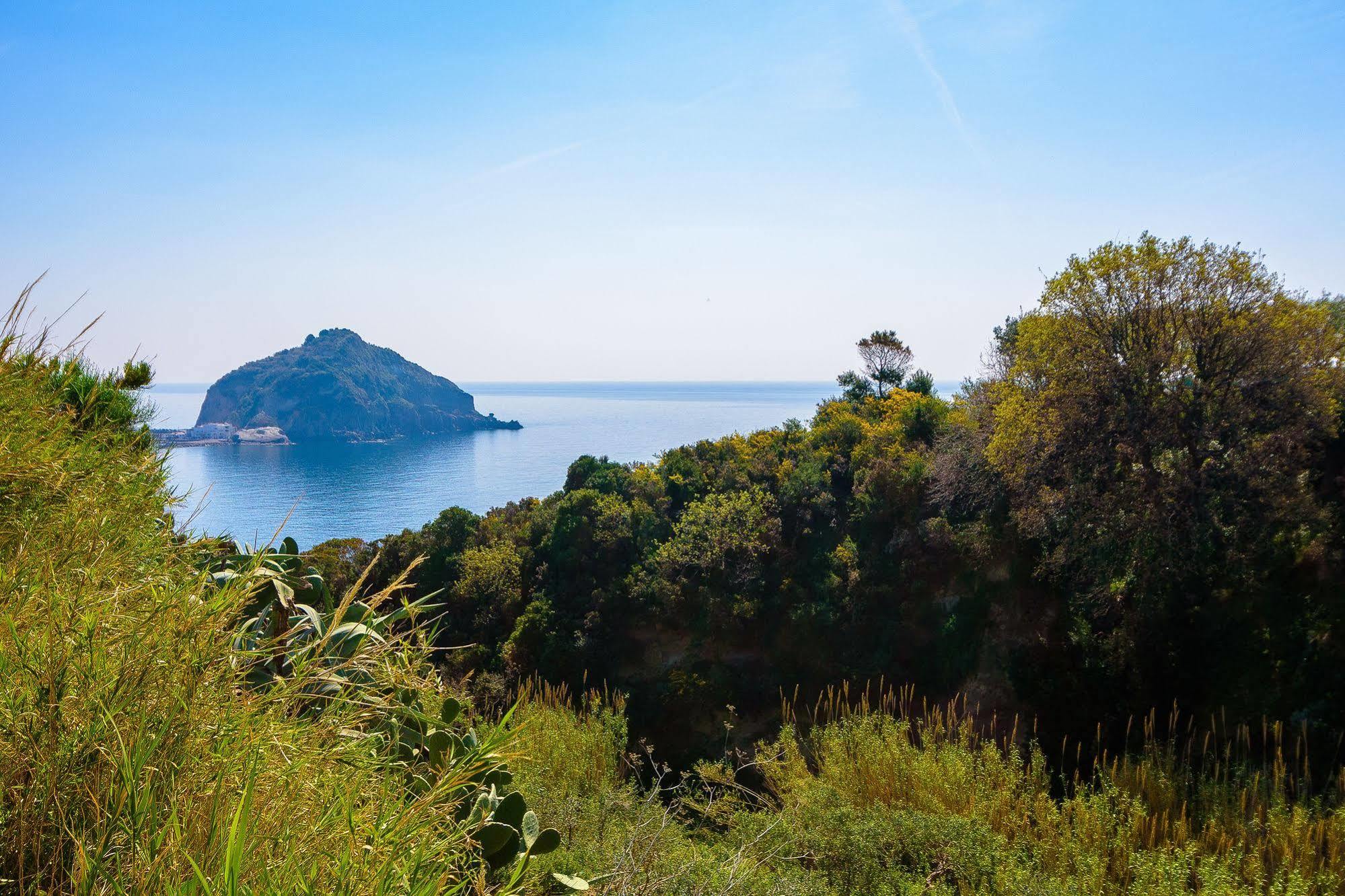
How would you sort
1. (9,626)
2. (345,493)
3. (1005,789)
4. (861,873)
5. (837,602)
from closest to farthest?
(9,626) → (861,873) → (1005,789) → (837,602) → (345,493)

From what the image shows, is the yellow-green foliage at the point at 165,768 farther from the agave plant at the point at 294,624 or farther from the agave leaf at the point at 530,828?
the agave leaf at the point at 530,828

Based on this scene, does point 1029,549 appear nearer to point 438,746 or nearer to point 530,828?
point 530,828

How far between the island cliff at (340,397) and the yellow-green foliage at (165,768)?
75.7 m

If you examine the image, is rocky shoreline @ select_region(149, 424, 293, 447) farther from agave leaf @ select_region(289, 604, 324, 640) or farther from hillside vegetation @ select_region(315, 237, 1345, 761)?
agave leaf @ select_region(289, 604, 324, 640)

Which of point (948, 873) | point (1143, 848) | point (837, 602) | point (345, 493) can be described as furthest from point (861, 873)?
point (345, 493)

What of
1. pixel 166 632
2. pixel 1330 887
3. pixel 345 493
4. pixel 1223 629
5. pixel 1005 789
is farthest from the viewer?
pixel 345 493

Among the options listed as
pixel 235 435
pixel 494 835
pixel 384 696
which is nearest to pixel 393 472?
pixel 235 435

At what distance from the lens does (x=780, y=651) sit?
1594 centimetres

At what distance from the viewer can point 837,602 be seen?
1558 cm

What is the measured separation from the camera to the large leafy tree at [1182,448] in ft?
32.9

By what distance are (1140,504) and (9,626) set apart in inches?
482

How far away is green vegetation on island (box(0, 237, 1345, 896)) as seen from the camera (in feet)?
5.04

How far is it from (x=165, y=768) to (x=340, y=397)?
8001 cm

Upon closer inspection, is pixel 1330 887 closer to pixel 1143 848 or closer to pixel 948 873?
pixel 1143 848
